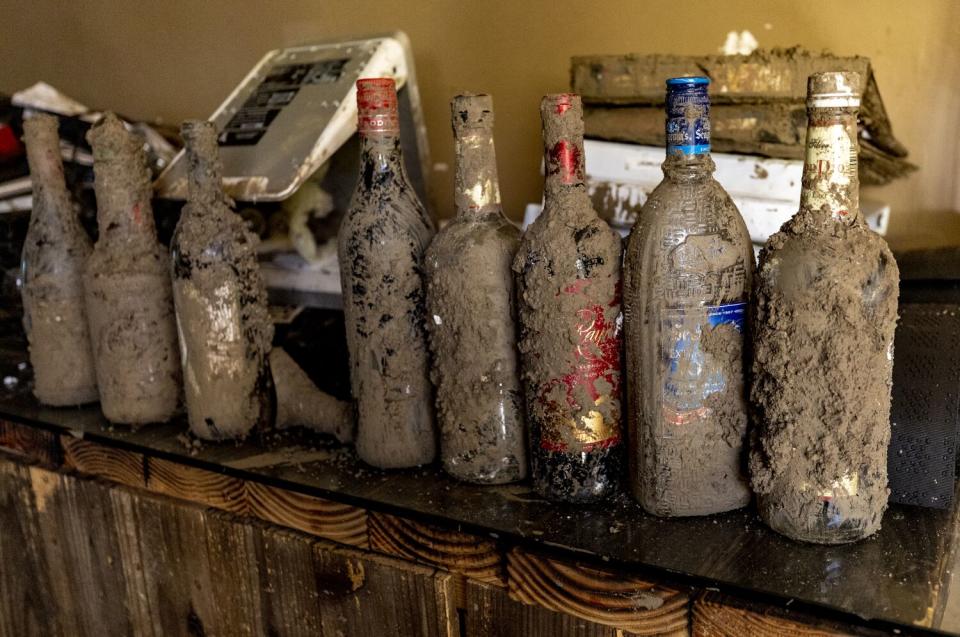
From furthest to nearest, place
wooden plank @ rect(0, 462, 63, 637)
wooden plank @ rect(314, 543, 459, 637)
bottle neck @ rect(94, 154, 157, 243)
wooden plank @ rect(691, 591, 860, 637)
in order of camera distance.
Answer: wooden plank @ rect(0, 462, 63, 637) → bottle neck @ rect(94, 154, 157, 243) → wooden plank @ rect(314, 543, 459, 637) → wooden plank @ rect(691, 591, 860, 637)

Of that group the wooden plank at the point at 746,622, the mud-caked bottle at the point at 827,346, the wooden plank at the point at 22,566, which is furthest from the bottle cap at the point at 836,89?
the wooden plank at the point at 22,566

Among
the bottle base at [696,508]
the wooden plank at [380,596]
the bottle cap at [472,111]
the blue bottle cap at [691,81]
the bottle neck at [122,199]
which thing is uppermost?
the blue bottle cap at [691,81]

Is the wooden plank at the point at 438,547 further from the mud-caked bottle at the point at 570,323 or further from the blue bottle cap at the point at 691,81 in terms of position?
the blue bottle cap at the point at 691,81

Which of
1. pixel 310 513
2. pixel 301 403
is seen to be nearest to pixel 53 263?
pixel 301 403

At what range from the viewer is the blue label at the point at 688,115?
858 mm

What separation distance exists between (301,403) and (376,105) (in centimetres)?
45

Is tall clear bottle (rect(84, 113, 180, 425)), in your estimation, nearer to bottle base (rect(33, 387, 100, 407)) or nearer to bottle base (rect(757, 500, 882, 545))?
bottle base (rect(33, 387, 100, 407))

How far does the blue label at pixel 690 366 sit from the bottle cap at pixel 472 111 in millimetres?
315

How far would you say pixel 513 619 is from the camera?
37.4 inches

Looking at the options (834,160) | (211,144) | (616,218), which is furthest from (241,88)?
(834,160)

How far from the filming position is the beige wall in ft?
4.58

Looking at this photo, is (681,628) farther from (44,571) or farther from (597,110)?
(44,571)

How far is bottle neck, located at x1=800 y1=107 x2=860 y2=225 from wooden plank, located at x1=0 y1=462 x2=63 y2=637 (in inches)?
47.5

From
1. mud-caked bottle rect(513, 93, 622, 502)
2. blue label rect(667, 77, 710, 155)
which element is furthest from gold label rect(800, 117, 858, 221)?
mud-caked bottle rect(513, 93, 622, 502)
